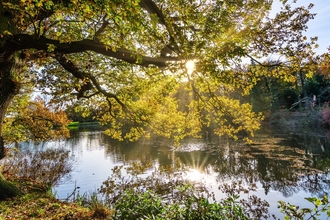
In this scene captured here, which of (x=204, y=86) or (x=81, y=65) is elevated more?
(x=81, y=65)

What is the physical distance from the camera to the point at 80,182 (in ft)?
40.6

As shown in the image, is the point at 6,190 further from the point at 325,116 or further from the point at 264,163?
the point at 325,116

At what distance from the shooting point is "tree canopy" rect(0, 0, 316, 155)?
13.1 feet

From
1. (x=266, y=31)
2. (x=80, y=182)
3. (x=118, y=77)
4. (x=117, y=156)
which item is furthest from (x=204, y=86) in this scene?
(x=117, y=156)

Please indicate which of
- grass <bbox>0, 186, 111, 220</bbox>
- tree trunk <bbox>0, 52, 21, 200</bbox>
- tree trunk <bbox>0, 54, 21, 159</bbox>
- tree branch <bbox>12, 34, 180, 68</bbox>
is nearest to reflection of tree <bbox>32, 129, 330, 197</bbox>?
grass <bbox>0, 186, 111, 220</bbox>

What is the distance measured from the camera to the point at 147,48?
7.20 metres

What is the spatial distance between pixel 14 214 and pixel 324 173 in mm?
13065

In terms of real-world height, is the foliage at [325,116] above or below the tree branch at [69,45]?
below

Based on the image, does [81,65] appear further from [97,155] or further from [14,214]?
[97,155]

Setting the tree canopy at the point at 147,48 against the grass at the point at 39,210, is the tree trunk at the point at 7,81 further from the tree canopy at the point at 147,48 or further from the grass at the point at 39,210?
the grass at the point at 39,210

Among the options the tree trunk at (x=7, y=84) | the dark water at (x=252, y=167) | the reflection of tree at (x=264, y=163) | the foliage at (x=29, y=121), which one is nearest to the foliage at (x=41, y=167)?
the dark water at (x=252, y=167)

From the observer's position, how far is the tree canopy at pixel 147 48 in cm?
398

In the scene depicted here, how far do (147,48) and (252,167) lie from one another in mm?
10132

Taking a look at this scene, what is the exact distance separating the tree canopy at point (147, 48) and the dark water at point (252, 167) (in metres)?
4.33
